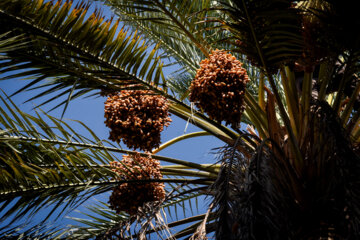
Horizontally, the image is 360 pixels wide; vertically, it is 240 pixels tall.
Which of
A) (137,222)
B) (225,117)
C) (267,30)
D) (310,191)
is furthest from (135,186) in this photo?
(267,30)

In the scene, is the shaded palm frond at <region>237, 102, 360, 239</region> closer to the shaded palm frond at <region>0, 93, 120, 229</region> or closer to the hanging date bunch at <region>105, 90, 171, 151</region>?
the hanging date bunch at <region>105, 90, 171, 151</region>

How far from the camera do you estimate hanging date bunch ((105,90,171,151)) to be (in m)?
2.53

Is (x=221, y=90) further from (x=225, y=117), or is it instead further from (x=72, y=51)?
(x=72, y=51)

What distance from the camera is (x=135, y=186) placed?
298cm

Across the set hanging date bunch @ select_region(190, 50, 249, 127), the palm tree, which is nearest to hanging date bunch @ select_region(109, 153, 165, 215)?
the palm tree

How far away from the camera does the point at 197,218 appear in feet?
12.0

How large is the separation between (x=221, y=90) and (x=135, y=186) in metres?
1.18

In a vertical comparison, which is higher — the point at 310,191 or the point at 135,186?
the point at 135,186

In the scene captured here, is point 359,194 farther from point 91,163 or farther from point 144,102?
point 91,163

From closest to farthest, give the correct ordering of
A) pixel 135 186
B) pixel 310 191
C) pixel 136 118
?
1. pixel 136 118
2. pixel 310 191
3. pixel 135 186

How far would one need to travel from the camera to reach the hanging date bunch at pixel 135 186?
295 centimetres

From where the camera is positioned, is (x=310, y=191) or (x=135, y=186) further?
(x=135, y=186)

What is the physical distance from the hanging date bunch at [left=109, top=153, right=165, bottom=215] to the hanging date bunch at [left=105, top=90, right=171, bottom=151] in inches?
18.5

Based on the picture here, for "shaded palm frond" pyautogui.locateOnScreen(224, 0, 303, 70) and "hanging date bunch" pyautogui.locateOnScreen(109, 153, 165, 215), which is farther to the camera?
"hanging date bunch" pyautogui.locateOnScreen(109, 153, 165, 215)
